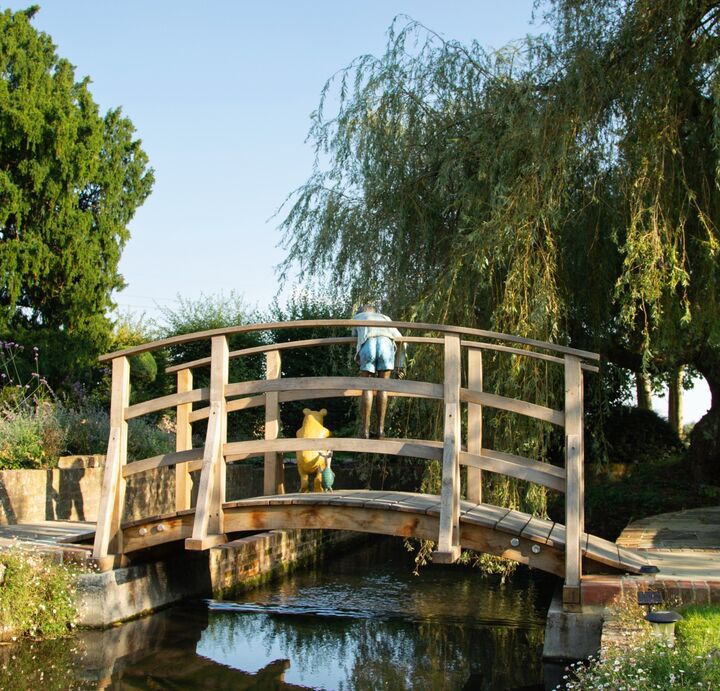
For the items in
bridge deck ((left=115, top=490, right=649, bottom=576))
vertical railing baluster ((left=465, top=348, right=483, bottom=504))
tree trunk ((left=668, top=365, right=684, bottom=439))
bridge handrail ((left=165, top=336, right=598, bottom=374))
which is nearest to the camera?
bridge deck ((left=115, top=490, right=649, bottom=576))

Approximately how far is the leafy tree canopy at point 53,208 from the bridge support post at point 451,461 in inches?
320

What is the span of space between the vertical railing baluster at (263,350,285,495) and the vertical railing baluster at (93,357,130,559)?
Answer: 4.06ft

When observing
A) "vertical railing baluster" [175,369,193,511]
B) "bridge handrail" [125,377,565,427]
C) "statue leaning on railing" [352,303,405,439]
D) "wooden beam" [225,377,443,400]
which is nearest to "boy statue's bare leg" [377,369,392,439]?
"statue leaning on railing" [352,303,405,439]

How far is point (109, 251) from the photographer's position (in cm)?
1503

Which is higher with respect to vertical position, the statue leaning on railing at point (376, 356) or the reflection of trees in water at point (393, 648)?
the statue leaning on railing at point (376, 356)

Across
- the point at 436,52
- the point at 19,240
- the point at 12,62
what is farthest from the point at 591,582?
the point at 12,62

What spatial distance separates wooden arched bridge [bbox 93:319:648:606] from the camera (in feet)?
24.0

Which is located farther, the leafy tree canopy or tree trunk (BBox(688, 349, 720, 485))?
the leafy tree canopy

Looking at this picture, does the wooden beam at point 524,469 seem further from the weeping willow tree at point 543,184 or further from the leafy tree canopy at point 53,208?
the leafy tree canopy at point 53,208

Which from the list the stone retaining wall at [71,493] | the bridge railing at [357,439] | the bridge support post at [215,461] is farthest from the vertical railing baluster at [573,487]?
the stone retaining wall at [71,493]

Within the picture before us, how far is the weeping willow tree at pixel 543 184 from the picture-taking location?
8867mm

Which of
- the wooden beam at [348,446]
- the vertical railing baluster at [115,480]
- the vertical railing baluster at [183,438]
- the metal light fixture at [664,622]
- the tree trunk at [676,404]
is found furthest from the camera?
the tree trunk at [676,404]

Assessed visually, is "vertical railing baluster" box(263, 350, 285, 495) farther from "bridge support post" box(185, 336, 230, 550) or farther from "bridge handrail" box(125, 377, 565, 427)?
"bridge support post" box(185, 336, 230, 550)

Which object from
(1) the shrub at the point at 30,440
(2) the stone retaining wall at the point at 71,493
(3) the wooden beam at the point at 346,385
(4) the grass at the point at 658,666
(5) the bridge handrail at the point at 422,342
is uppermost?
(5) the bridge handrail at the point at 422,342
